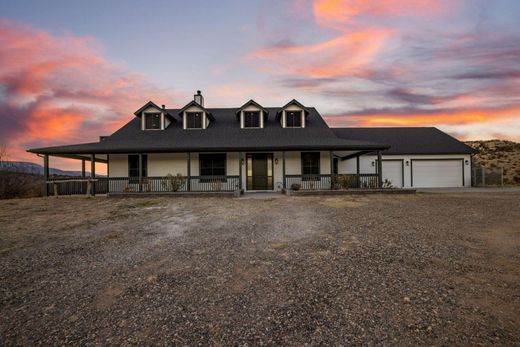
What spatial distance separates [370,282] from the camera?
337cm

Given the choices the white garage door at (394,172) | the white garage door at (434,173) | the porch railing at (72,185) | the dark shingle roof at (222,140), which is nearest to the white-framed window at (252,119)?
the dark shingle roof at (222,140)

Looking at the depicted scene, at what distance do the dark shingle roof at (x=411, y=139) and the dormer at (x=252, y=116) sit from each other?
8633mm

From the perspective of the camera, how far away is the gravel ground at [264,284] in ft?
7.83

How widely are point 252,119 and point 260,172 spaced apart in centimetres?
440

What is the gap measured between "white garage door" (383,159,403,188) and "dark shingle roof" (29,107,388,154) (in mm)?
4762

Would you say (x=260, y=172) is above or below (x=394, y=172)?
above

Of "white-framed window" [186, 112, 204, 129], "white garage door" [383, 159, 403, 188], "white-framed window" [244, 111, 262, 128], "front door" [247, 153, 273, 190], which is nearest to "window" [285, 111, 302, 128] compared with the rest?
"white-framed window" [244, 111, 262, 128]

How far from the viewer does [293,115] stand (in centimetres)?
1759

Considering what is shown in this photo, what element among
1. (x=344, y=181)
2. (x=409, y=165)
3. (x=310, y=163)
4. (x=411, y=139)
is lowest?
(x=344, y=181)

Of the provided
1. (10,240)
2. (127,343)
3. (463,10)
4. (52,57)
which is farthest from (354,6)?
(52,57)

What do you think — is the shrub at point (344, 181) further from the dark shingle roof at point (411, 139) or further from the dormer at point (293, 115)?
the dark shingle roof at point (411, 139)

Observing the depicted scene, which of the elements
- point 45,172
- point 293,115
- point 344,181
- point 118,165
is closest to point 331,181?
point 344,181

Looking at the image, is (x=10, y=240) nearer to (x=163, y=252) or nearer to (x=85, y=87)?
(x=163, y=252)

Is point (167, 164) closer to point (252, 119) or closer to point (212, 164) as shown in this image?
point (212, 164)
